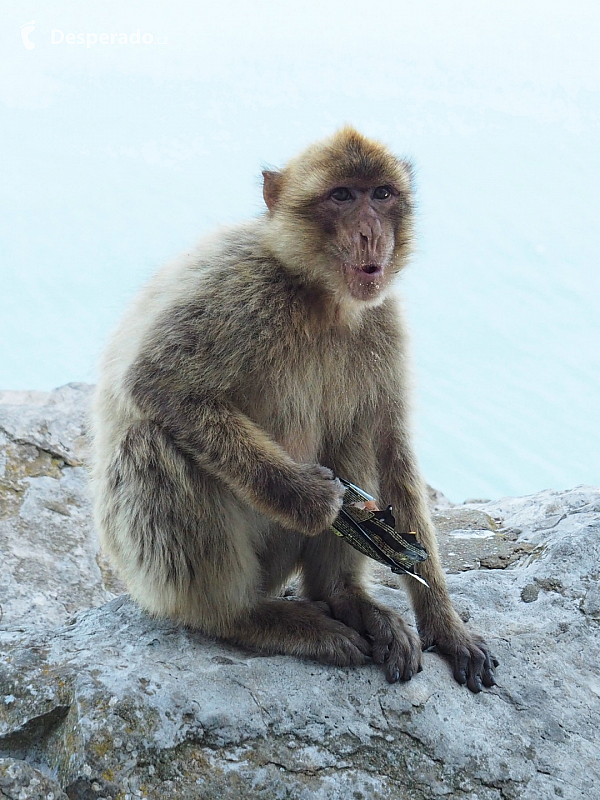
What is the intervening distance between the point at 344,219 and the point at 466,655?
56.9 inches

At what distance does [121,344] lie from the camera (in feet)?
10.2

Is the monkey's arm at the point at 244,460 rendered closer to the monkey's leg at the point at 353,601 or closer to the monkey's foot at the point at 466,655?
the monkey's leg at the point at 353,601

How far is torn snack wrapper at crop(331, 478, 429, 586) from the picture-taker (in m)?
2.75

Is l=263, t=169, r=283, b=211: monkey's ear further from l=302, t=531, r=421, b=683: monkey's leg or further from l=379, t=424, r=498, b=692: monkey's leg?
l=302, t=531, r=421, b=683: monkey's leg

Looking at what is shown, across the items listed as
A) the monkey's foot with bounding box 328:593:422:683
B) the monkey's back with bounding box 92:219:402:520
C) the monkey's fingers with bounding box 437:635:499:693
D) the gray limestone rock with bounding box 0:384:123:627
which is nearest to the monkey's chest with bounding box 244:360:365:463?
the monkey's back with bounding box 92:219:402:520

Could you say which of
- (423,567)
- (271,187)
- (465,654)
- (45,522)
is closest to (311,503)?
(423,567)

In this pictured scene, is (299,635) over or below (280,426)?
below

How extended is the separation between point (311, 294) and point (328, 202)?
12.0 inches

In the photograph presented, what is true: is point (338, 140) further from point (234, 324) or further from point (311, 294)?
point (234, 324)

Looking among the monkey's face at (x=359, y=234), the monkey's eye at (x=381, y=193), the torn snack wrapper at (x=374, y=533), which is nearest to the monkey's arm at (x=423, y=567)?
the torn snack wrapper at (x=374, y=533)

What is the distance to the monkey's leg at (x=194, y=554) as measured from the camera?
8.93ft

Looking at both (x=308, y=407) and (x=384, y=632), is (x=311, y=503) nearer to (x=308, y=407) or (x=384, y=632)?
(x=308, y=407)

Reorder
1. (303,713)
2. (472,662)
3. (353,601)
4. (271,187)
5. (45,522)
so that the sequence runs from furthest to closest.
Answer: (45,522) → (271,187) → (353,601) → (472,662) → (303,713)

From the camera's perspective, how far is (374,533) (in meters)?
2.76
